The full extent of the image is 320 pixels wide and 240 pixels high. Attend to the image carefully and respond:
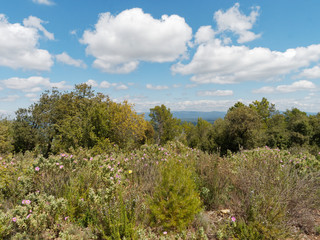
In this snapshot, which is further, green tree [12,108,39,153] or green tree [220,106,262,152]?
green tree [220,106,262,152]

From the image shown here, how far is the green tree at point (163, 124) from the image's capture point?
108 ft

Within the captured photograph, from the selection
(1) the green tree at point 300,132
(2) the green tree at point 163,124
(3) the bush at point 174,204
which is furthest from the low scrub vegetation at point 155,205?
(2) the green tree at point 163,124

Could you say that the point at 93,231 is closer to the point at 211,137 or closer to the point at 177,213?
the point at 177,213

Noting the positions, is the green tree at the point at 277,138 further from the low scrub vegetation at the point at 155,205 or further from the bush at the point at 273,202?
the bush at the point at 273,202

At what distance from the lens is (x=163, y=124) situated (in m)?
33.5

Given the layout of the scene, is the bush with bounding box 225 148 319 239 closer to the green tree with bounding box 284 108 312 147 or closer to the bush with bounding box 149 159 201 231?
the bush with bounding box 149 159 201 231

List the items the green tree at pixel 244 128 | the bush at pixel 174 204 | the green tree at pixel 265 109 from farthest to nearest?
the green tree at pixel 265 109 < the green tree at pixel 244 128 < the bush at pixel 174 204

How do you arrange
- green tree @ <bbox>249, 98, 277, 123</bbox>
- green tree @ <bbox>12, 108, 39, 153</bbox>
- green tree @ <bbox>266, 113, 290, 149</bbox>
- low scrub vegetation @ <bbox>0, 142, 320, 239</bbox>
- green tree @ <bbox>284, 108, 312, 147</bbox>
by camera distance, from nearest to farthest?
1. low scrub vegetation @ <bbox>0, 142, 320, 239</bbox>
2. green tree @ <bbox>12, 108, 39, 153</bbox>
3. green tree @ <bbox>284, 108, 312, 147</bbox>
4. green tree @ <bbox>266, 113, 290, 149</bbox>
5. green tree @ <bbox>249, 98, 277, 123</bbox>

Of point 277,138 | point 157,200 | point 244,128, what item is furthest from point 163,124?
point 157,200

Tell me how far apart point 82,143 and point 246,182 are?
29.8ft

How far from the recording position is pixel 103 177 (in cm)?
357

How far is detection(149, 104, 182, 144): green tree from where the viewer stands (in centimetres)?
3281

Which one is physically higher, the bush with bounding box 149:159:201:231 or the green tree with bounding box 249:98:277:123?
the green tree with bounding box 249:98:277:123

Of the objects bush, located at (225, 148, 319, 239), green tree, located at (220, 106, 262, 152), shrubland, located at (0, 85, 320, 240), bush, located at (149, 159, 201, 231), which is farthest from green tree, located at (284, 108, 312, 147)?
bush, located at (149, 159, 201, 231)
